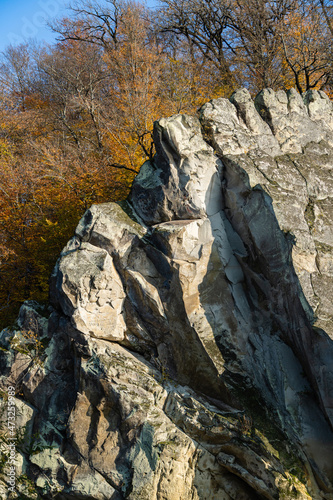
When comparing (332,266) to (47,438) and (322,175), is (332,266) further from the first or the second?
(47,438)

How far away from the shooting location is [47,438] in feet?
25.0

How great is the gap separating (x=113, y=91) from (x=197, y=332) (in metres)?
12.6

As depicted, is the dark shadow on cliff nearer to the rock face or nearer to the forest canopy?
the rock face

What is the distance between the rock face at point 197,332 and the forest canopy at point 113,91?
2.41 m

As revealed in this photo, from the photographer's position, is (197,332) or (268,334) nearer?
(268,334)

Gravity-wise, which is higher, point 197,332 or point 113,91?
point 113,91

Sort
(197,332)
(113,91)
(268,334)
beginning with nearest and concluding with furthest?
(268,334) → (197,332) → (113,91)

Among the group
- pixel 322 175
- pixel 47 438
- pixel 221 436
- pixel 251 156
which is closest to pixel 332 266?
pixel 322 175

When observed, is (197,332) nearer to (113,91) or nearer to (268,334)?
(268,334)

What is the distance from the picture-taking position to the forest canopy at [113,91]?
11797 mm

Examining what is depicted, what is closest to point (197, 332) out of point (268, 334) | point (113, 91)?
point (268, 334)

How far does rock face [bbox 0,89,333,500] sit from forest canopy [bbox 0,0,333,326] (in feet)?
7.91

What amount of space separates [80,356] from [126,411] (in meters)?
1.28

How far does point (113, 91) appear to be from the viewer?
16.8 metres
